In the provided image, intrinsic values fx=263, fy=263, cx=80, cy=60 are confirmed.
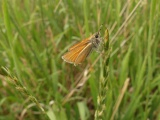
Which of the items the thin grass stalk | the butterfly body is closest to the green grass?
the butterfly body

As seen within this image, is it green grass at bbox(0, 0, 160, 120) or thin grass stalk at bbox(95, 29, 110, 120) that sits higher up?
thin grass stalk at bbox(95, 29, 110, 120)

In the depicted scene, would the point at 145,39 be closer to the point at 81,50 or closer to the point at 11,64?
the point at 81,50

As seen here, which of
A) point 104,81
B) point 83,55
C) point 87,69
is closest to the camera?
point 104,81

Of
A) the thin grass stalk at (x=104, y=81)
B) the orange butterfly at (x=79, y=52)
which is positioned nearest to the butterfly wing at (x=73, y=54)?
the orange butterfly at (x=79, y=52)

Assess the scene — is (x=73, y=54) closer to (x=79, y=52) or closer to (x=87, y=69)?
(x=79, y=52)

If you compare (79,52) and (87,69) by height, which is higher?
(79,52)

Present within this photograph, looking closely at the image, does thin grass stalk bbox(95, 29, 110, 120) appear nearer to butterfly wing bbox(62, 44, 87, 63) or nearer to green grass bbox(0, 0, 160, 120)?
butterfly wing bbox(62, 44, 87, 63)

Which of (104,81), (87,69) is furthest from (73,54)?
(87,69)

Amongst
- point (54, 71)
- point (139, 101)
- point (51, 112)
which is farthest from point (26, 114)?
point (139, 101)
